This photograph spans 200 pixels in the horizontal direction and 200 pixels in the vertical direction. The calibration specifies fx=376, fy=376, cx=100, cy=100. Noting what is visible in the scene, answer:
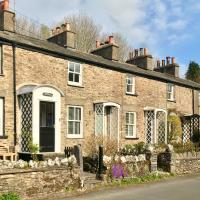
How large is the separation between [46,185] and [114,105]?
10.5 metres

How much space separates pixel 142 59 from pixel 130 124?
6296 mm

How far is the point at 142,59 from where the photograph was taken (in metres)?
27.4

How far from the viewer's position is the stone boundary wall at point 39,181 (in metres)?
10.5

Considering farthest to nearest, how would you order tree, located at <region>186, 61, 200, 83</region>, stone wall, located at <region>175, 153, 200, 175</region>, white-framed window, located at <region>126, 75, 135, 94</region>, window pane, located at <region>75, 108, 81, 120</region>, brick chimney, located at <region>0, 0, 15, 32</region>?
tree, located at <region>186, 61, 200, 83</region>, white-framed window, located at <region>126, 75, 135, 94</region>, window pane, located at <region>75, 108, 81, 120</region>, brick chimney, located at <region>0, 0, 15, 32</region>, stone wall, located at <region>175, 153, 200, 175</region>

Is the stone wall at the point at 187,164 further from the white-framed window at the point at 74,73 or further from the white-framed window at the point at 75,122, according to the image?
the white-framed window at the point at 74,73

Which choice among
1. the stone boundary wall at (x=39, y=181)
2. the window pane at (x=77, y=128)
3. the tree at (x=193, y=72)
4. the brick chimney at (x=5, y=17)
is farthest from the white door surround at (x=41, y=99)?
the tree at (x=193, y=72)

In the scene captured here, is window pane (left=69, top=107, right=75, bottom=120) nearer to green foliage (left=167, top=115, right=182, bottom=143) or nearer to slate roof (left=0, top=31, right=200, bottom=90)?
slate roof (left=0, top=31, right=200, bottom=90)

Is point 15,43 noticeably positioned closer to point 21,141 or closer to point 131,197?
point 21,141

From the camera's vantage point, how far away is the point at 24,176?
35.6 ft

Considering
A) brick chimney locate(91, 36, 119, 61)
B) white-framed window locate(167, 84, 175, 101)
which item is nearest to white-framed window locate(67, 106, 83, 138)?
brick chimney locate(91, 36, 119, 61)

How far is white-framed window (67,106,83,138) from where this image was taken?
19.5 metres

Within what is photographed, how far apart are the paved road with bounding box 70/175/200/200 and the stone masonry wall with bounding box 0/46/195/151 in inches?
235

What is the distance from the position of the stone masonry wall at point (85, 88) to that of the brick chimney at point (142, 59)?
197 cm

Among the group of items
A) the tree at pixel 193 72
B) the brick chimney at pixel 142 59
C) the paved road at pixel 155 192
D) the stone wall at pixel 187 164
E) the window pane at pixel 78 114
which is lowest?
the paved road at pixel 155 192
